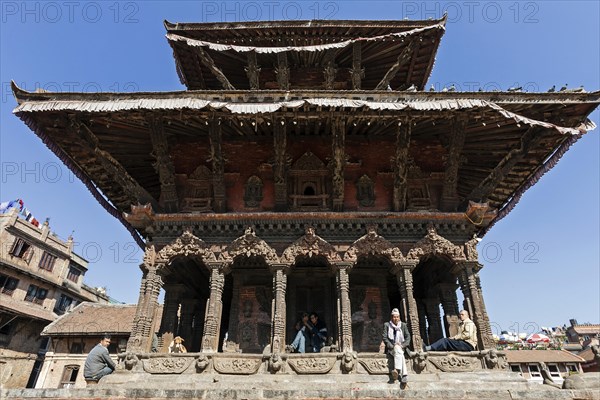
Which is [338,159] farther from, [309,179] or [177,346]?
[177,346]

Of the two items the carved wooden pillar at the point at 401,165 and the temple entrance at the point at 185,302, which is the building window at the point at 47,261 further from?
the carved wooden pillar at the point at 401,165

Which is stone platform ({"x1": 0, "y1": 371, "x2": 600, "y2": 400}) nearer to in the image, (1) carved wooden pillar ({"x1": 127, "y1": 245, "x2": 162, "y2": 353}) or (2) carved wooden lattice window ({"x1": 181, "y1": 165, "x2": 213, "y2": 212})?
(1) carved wooden pillar ({"x1": 127, "y1": 245, "x2": 162, "y2": 353})

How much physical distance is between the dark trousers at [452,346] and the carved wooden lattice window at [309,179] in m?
4.95

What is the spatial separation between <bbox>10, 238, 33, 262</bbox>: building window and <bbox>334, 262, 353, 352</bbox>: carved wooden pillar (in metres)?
36.9

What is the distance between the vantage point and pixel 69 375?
28234mm

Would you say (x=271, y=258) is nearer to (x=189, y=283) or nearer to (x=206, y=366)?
(x=206, y=366)

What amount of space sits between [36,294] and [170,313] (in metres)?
31.5

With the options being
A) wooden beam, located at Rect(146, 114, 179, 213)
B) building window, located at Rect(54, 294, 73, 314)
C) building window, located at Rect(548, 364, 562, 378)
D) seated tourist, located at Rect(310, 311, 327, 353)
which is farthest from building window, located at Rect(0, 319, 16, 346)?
building window, located at Rect(548, 364, 562, 378)

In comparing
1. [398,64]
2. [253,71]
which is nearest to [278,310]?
[253,71]

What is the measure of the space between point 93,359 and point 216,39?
424 inches

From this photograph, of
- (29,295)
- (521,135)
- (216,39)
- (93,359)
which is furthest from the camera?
(29,295)

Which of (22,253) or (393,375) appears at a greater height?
(22,253)

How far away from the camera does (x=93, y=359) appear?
8.99 meters

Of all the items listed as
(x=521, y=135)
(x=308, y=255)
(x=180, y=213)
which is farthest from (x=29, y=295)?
(x=521, y=135)
